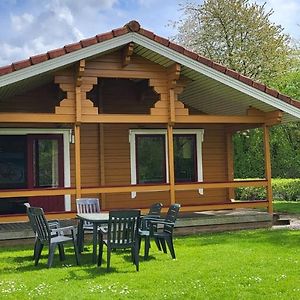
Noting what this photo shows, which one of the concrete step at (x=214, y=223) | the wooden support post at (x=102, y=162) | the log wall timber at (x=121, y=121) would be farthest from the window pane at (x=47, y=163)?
the concrete step at (x=214, y=223)

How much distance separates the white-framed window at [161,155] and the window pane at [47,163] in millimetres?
1889

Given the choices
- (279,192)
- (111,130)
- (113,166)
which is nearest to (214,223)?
(113,166)

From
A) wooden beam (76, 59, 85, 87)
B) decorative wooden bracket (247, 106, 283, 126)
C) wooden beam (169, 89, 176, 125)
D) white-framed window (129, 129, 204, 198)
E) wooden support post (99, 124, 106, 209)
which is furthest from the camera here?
white-framed window (129, 129, 204, 198)

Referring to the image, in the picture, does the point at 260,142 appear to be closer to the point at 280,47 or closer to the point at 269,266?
the point at 280,47

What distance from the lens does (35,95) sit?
12.0 m

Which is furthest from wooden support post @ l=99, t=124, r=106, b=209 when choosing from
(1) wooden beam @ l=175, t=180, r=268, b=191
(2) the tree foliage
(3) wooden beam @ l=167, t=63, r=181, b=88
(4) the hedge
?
(2) the tree foliage

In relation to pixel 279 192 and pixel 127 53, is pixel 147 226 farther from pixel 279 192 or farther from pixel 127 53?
pixel 279 192

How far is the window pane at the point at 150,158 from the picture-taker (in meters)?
12.8

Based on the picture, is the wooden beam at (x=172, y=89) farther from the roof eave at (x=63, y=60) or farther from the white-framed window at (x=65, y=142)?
the white-framed window at (x=65, y=142)

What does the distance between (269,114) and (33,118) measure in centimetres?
524

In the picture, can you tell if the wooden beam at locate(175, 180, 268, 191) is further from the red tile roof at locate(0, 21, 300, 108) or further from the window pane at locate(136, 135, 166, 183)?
the window pane at locate(136, 135, 166, 183)

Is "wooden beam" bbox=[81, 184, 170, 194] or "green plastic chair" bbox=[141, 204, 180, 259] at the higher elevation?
"wooden beam" bbox=[81, 184, 170, 194]

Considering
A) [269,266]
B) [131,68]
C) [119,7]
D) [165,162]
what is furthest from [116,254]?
[119,7]

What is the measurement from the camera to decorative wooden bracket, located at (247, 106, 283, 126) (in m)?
11.2
